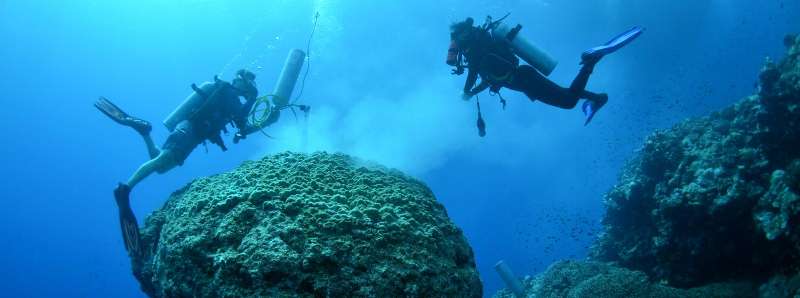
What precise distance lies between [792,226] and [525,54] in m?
5.05

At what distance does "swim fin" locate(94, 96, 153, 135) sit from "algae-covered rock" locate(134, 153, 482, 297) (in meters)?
4.15

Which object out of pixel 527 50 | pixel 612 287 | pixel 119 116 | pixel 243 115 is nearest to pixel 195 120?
pixel 243 115

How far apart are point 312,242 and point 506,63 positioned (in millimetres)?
5375

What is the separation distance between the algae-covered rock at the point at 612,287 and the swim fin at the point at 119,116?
31.9 feet

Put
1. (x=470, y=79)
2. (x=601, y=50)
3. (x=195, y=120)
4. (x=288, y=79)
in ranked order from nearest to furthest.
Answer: (x=601, y=50) < (x=470, y=79) < (x=195, y=120) < (x=288, y=79)

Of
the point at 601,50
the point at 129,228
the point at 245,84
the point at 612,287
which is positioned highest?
the point at 245,84

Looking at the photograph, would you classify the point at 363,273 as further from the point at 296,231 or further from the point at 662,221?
the point at 662,221

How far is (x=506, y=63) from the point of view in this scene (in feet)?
24.7

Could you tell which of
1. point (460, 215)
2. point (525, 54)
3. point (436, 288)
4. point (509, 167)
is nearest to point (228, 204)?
point (436, 288)

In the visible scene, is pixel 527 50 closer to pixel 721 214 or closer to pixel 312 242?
pixel 721 214

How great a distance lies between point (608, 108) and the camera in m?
69.8

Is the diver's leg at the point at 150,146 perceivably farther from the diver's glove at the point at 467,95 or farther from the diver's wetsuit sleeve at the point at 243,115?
the diver's glove at the point at 467,95

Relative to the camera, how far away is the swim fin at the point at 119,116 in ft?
26.7

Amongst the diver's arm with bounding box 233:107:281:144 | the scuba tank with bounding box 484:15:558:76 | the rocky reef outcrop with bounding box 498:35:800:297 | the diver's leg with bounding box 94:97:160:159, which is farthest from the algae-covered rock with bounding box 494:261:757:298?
the diver's leg with bounding box 94:97:160:159
